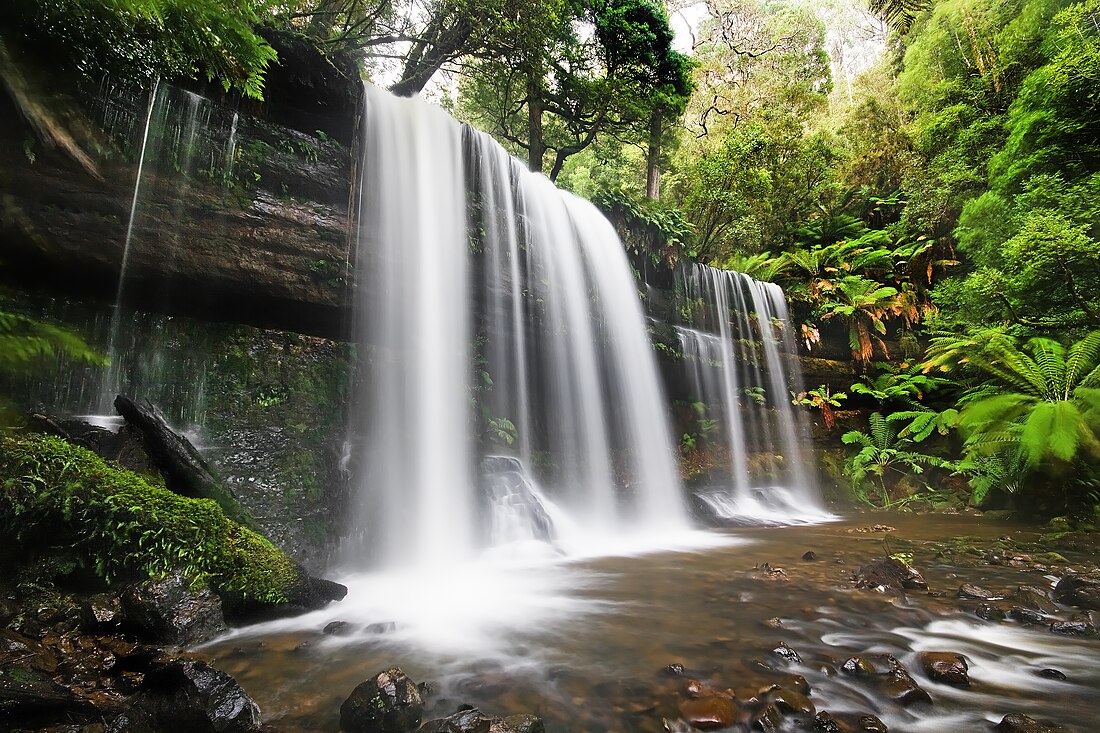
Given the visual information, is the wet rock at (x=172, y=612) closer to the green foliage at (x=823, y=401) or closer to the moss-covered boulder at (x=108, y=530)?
the moss-covered boulder at (x=108, y=530)

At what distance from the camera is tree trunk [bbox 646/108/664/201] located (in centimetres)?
1465

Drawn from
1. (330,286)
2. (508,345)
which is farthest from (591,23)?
(330,286)

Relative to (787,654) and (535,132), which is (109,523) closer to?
(787,654)

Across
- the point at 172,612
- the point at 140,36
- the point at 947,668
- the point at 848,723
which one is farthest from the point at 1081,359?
the point at 140,36

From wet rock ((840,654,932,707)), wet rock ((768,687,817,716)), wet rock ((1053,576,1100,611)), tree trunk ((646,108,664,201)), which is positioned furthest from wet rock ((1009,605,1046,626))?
tree trunk ((646,108,664,201))

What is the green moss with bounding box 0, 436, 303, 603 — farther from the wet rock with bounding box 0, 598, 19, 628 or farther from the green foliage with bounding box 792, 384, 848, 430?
the green foliage with bounding box 792, 384, 848, 430

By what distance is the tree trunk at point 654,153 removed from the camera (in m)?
14.6

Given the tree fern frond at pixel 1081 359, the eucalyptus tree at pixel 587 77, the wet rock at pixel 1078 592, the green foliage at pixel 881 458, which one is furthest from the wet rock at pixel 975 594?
the eucalyptus tree at pixel 587 77

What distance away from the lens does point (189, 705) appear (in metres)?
1.92

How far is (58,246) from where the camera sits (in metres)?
4.95

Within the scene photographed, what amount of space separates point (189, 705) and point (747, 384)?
12.4m

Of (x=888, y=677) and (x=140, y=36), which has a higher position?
(x=140, y=36)

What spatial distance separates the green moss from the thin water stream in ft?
1.63

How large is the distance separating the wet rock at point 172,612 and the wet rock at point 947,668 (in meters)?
4.00
